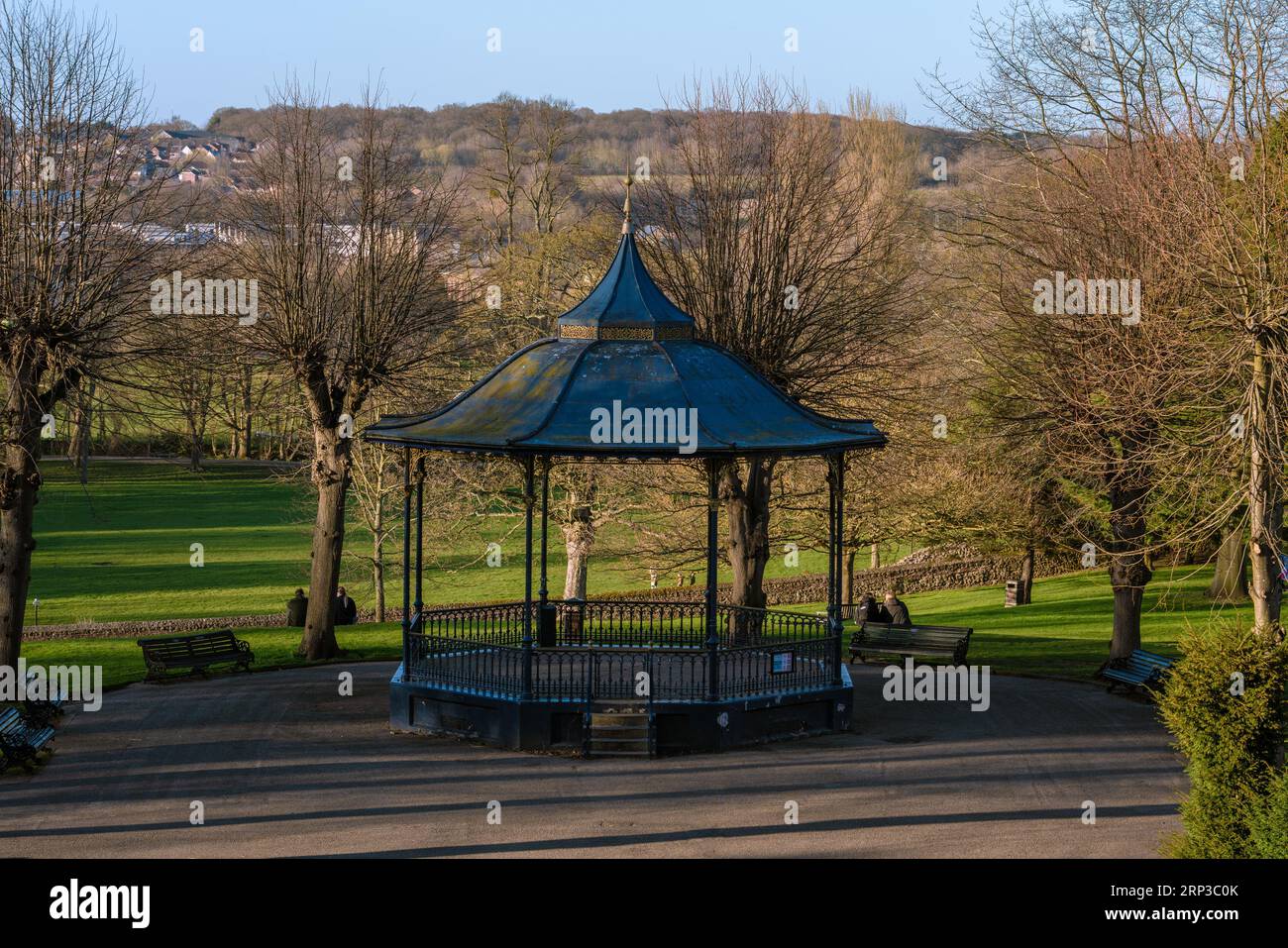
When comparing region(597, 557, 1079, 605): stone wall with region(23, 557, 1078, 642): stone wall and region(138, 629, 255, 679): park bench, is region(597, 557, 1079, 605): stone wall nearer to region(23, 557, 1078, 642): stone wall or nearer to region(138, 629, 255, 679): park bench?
region(23, 557, 1078, 642): stone wall

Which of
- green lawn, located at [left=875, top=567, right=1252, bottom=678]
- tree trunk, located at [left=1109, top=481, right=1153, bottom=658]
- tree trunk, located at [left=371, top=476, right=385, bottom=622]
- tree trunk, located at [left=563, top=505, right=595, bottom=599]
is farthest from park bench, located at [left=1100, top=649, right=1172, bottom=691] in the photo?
tree trunk, located at [left=371, top=476, right=385, bottom=622]

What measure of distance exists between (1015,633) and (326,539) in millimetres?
18221

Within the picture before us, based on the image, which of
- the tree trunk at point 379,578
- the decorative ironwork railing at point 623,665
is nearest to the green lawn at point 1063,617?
the decorative ironwork railing at point 623,665

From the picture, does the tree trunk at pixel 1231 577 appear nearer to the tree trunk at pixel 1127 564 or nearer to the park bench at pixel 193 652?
the tree trunk at pixel 1127 564

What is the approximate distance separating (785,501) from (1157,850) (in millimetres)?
21405

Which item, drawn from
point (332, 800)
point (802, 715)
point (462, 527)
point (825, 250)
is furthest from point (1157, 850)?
point (462, 527)

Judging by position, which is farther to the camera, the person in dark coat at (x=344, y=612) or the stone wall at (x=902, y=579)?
the stone wall at (x=902, y=579)

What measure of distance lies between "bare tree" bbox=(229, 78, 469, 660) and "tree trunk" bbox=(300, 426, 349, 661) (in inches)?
0.8

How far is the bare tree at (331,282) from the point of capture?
83.5 ft

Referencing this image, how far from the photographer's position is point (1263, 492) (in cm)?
1967

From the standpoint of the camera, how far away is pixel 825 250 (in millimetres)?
27812

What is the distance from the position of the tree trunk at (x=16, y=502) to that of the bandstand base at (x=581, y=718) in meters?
6.25

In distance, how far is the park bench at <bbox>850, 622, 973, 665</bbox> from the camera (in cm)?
2522

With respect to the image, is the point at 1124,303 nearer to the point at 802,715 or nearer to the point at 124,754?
the point at 802,715
